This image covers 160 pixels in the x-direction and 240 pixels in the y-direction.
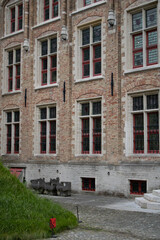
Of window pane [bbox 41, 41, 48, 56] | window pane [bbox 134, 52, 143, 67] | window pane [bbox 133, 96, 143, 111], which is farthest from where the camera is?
window pane [bbox 41, 41, 48, 56]

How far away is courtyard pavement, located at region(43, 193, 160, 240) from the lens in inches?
308

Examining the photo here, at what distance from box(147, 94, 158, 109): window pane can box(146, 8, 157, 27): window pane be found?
314cm

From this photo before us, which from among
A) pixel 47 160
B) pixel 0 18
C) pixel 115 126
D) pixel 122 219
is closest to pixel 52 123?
pixel 47 160

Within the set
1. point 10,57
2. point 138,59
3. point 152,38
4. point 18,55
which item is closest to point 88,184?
point 138,59

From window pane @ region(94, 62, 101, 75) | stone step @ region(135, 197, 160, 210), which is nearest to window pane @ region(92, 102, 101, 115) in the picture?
window pane @ region(94, 62, 101, 75)

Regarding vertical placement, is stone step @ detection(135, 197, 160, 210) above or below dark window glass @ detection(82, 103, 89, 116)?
below

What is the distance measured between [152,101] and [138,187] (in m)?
3.71

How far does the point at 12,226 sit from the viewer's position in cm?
744

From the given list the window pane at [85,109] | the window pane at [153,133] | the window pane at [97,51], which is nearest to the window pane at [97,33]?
the window pane at [97,51]

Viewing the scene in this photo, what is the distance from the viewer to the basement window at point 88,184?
55.1 feet

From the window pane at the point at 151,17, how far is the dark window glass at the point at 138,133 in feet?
13.1

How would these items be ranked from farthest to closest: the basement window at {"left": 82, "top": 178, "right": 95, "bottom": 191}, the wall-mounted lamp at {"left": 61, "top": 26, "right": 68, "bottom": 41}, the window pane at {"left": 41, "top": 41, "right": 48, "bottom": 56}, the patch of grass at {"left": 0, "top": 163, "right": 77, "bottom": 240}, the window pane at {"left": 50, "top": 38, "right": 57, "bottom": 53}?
the window pane at {"left": 41, "top": 41, "right": 48, "bottom": 56}, the window pane at {"left": 50, "top": 38, "right": 57, "bottom": 53}, the wall-mounted lamp at {"left": 61, "top": 26, "right": 68, "bottom": 41}, the basement window at {"left": 82, "top": 178, "right": 95, "bottom": 191}, the patch of grass at {"left": 0, "top": 163, "right": 77, "bottom": 240}

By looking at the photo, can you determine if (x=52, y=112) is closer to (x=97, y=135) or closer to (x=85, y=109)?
(x=85, y=109)

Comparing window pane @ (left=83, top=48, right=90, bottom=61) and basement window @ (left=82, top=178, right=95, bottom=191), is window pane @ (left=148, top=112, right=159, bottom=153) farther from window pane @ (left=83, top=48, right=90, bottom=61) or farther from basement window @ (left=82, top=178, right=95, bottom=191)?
window pane @ (left=83, top=48, right=90, bottom=61)
